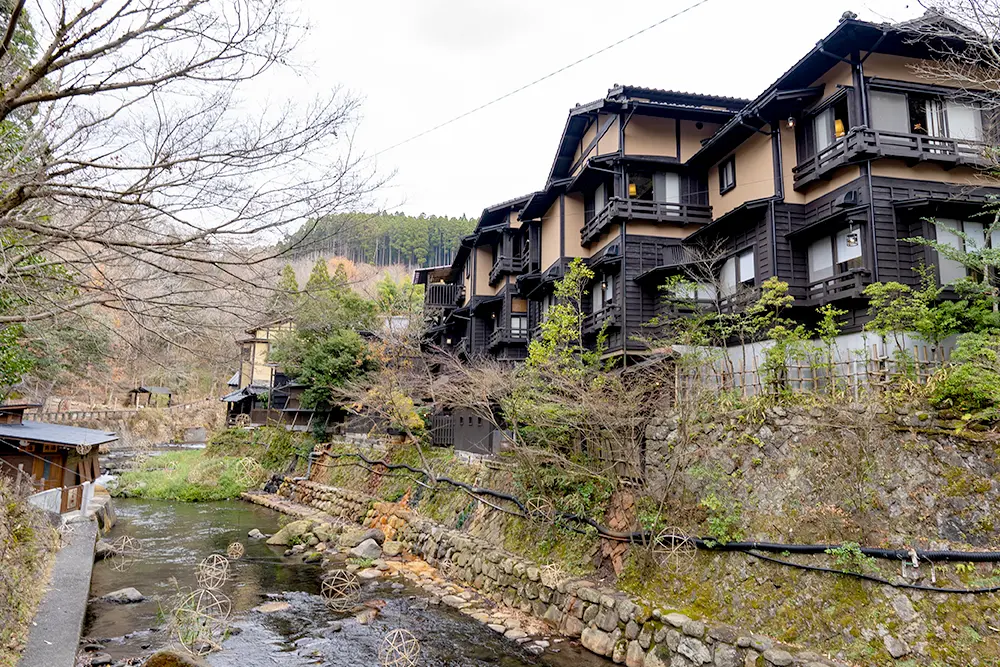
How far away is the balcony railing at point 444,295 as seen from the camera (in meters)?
33.2

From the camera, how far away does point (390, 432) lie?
80.2ft

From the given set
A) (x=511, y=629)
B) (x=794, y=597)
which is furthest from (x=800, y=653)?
(x=511, y=629)

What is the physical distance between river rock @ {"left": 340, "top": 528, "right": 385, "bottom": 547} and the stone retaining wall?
80 cm

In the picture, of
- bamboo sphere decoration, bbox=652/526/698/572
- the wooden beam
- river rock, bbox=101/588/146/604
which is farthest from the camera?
the wooden beam

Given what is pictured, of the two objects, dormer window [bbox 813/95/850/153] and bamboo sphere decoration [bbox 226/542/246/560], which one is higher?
dormer window [bbox 813/95/850/153]

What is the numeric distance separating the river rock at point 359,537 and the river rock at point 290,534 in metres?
1.57

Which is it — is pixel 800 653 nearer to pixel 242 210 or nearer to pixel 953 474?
pixel 953 474

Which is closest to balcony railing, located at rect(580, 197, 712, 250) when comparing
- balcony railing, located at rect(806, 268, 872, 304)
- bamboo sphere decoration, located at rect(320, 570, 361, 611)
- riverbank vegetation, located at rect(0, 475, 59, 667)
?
balcony railing, located at rect(806, 268, 872, 304)

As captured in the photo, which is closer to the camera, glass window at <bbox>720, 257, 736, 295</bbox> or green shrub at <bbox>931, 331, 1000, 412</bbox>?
green shrub at <bbox>931, 331, 1000, 412</bbox>

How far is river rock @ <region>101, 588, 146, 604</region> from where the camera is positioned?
12.4 metres

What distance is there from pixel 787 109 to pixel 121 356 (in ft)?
55.4

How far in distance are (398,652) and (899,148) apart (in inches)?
617

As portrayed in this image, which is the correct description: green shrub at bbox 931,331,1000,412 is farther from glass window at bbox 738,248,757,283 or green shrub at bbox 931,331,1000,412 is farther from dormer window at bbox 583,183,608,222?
dormer window at bbox 583,183,608,222

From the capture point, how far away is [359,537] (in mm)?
18109
